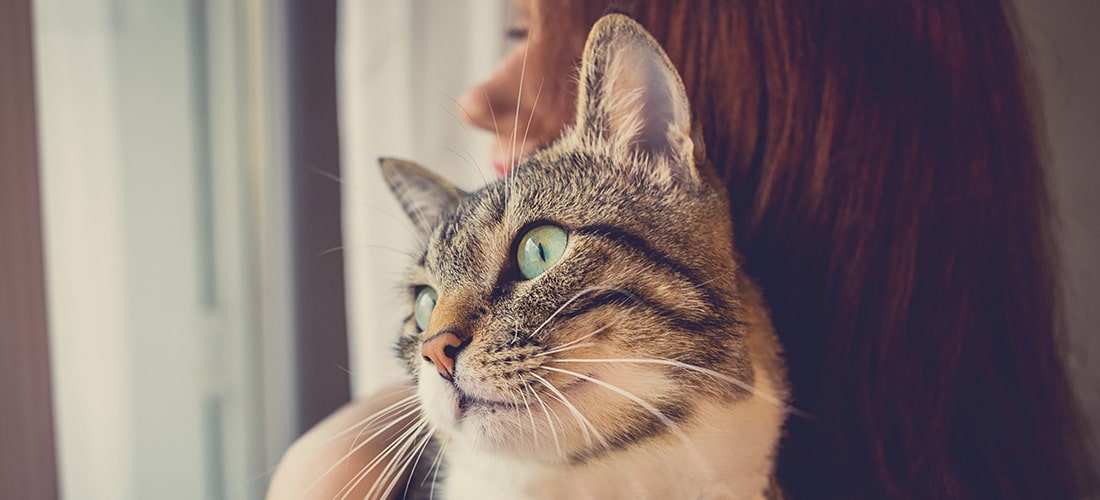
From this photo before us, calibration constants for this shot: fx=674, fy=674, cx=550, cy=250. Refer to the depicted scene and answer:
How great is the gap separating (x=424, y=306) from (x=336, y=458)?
15cm

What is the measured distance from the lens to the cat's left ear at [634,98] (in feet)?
1.16

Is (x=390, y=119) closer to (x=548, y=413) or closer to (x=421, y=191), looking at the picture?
(x=421, y=191)

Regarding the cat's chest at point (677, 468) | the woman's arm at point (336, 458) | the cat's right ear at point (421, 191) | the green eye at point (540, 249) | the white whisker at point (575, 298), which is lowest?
the woman's arm at point (336, 458)

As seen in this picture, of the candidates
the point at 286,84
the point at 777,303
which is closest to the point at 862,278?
the point at 777,303

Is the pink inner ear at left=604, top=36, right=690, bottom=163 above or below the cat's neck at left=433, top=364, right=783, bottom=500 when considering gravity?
above

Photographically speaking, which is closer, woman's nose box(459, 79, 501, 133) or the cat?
the cat

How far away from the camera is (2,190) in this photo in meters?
0.44

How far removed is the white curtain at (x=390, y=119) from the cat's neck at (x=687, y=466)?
22cm

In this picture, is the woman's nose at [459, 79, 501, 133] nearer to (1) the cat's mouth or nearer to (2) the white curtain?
(2) the white curtain

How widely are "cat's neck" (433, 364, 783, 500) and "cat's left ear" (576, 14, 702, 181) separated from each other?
14 centimetres

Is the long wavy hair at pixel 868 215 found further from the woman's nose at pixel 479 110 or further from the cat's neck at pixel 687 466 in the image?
the woman's nose at pixel 479 110

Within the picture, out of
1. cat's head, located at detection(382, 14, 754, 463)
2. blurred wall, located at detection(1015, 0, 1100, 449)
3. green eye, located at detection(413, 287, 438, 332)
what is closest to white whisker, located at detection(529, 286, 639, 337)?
cat's head, located at detection(382, 14, 754, 463)

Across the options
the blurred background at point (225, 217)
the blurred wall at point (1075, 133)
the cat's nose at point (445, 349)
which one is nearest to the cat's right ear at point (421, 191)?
the blurred background at point (225, 217)

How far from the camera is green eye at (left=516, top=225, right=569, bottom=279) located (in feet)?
1.27
